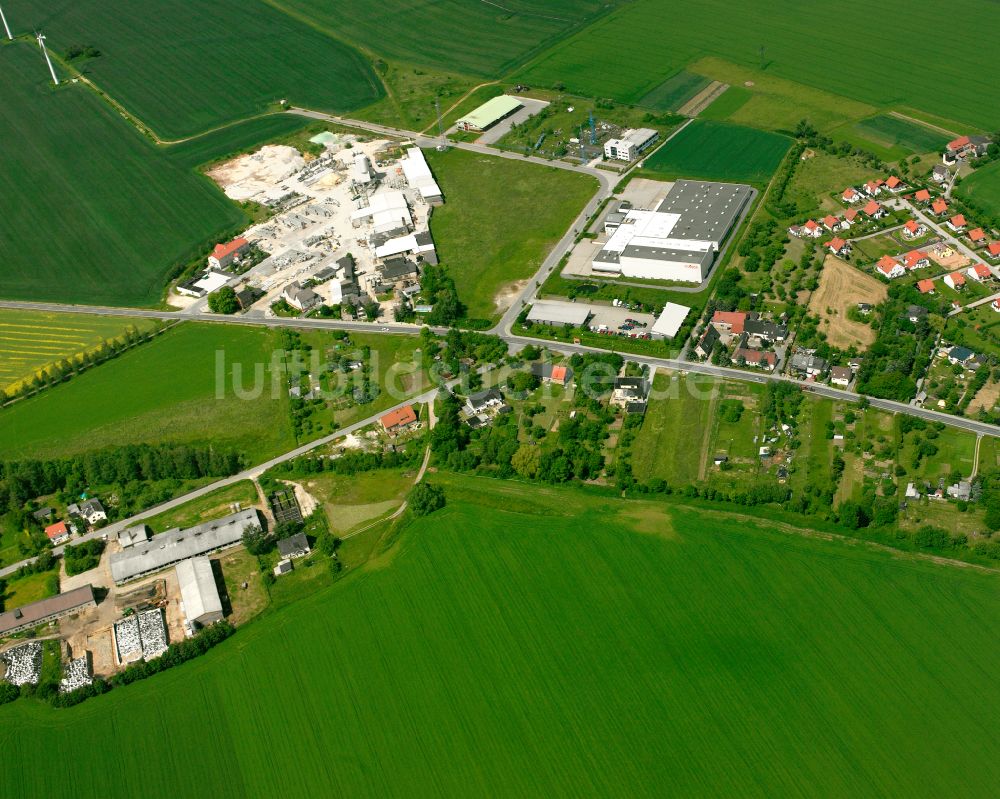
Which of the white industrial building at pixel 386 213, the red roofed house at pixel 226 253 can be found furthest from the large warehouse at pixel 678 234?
the red roofed house at pixel 226 253

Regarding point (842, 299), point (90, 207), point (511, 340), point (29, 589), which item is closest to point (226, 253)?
point (90, 207)

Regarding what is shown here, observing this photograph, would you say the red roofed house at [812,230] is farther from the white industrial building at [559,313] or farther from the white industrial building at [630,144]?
the white industrial building at [559,313]

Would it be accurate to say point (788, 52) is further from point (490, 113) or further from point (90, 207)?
point (90, 207)

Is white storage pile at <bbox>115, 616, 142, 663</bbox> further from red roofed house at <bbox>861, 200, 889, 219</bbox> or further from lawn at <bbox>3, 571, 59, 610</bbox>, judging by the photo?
red roofed house at <bbox>861, 200, 889, 219</bbox>

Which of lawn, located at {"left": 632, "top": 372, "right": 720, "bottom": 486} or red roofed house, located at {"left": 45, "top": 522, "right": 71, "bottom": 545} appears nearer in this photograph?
red roofed house, located at {"left": 45, "top": 522, "right": 71, "bottom": 545}

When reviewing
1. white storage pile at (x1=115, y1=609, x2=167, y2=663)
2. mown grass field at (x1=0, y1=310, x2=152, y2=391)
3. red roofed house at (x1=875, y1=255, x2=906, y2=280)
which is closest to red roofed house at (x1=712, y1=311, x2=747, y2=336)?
red roofed house at (x1=875, y1=255, x2=906, y2=280)

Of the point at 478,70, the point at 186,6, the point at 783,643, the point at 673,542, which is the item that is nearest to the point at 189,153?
the point at 478,70
